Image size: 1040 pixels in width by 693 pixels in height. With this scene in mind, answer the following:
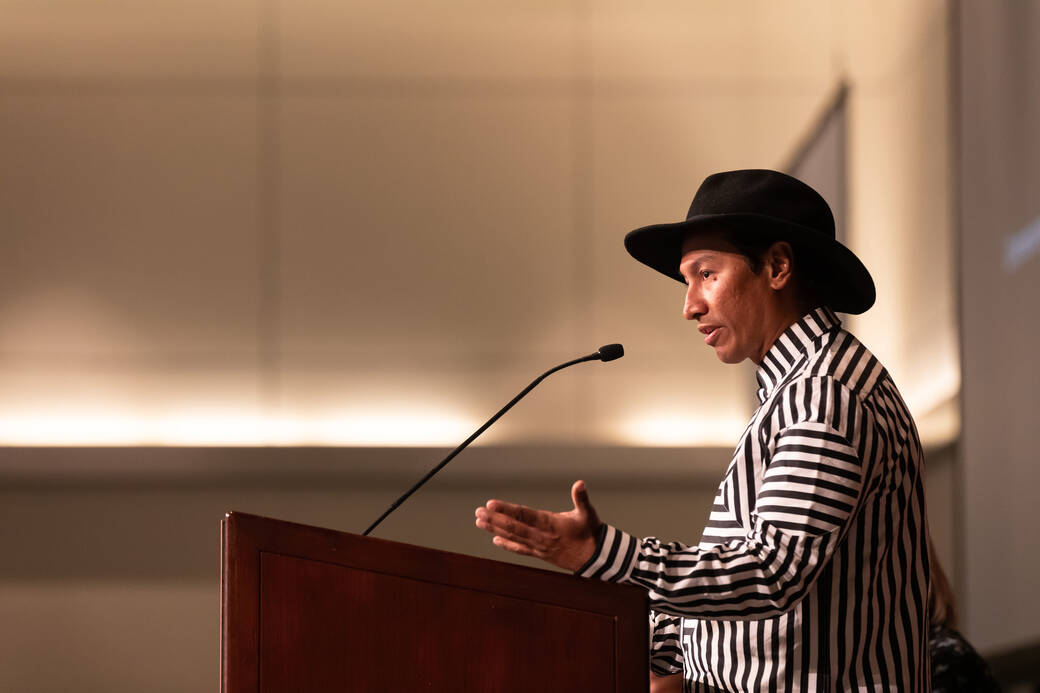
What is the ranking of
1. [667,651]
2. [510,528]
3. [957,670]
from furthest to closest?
[957,670] < [667,651] < [510,528]

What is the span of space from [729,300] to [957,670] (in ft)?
4.02

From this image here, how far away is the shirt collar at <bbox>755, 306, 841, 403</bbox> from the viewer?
152cm

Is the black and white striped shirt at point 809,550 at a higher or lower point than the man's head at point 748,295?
lower

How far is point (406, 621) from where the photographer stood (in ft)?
4.20

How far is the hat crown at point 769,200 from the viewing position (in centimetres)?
154

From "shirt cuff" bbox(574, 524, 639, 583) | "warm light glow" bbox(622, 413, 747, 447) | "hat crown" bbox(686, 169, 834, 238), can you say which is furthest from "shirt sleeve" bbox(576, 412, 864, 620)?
"warm light glow" bbox(622, 413, 747, 447)

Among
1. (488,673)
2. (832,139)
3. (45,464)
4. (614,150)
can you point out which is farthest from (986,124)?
(45,464)

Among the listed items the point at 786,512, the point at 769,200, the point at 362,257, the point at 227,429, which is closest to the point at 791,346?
the point at 769,200

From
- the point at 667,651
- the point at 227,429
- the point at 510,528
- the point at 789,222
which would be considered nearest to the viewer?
the point at 510,528

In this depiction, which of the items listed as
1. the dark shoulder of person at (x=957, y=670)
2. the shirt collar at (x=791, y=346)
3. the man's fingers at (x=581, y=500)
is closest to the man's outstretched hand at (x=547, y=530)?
the man's fingers at (x=581, y=500)

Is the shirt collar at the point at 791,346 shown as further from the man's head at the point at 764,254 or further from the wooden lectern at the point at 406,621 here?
the wooden lectern at the point at 406,621

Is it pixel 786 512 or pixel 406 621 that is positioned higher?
pixel 786 512

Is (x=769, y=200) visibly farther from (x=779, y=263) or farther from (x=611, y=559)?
(x=611, y=559)

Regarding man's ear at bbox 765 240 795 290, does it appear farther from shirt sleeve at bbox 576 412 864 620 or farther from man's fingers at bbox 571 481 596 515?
man's fingers at bbox 571 481 596 515
